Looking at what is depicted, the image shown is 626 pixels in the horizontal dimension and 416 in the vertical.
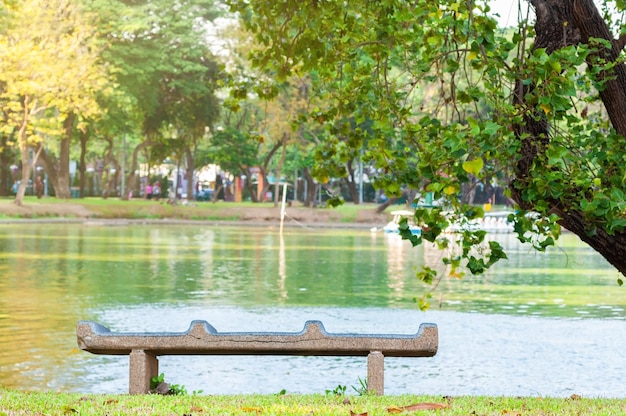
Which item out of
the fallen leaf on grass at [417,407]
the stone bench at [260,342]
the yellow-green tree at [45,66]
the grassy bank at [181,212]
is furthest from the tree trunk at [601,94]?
the grassy bank at [181,212]

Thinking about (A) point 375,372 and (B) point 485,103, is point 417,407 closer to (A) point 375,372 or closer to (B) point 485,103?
(A) point 375,372

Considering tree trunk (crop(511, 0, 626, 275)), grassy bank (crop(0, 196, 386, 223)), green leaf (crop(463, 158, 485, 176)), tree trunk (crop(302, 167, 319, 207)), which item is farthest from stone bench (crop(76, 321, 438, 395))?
tree trunk (crop(302, 167, 319, 207))

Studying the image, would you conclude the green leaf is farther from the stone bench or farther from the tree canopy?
the stone bench

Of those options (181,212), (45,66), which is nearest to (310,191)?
(181,212)

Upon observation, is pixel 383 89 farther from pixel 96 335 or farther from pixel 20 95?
pixel 20 95

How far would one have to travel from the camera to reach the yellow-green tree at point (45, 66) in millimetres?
54719

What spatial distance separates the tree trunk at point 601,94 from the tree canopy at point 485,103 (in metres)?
0.01

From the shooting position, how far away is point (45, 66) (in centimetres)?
5528

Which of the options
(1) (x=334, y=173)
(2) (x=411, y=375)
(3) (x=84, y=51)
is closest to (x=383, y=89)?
(1) (x=334, y=173)

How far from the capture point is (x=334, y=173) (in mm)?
9539

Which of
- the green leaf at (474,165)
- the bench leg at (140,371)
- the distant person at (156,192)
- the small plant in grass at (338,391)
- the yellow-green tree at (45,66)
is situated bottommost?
the small plant in grass at (338,391)

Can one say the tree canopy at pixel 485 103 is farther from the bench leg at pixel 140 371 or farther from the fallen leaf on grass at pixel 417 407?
the bench leg at pixel 140 371

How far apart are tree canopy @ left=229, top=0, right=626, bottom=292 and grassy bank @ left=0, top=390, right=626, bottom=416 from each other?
0.96 metres

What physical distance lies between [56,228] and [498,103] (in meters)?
44.6
